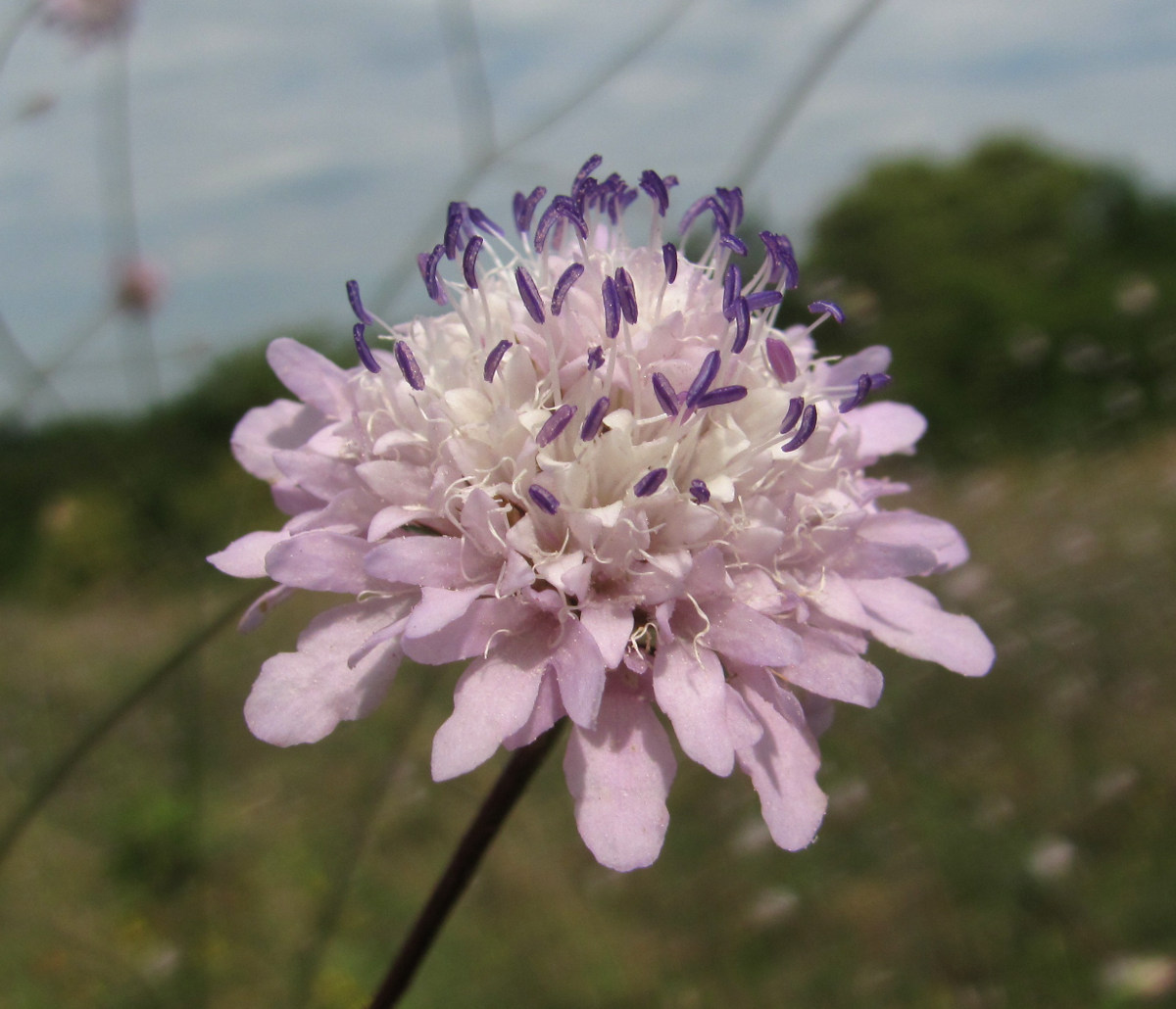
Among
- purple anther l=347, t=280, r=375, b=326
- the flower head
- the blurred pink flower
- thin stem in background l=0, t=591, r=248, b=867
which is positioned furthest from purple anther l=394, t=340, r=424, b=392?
the blurred pink flower

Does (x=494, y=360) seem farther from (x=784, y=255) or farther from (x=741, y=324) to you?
(x=784, y=255)

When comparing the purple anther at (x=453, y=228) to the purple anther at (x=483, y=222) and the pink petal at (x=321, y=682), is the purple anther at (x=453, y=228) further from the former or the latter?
the pink petal at (x=321, y=682)

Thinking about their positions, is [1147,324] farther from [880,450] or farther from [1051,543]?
[880,450]

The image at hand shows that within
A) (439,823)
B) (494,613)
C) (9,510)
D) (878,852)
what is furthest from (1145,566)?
(9,510)

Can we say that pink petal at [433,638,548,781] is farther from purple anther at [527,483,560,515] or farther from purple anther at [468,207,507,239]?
purple anther at [468,207,507,239]

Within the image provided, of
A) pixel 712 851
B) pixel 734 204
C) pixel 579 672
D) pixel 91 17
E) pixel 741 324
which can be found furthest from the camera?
pixel 712 851

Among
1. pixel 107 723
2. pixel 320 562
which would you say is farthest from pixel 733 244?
pixel 107 723
